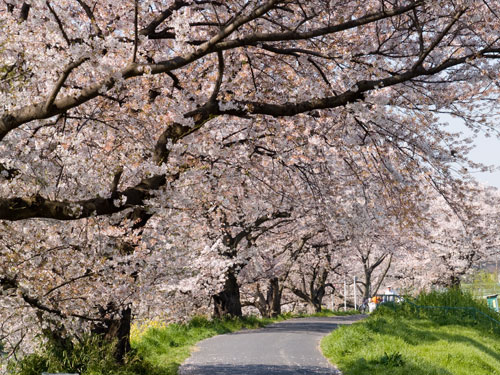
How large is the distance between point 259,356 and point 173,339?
3.33m

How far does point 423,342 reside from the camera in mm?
15109

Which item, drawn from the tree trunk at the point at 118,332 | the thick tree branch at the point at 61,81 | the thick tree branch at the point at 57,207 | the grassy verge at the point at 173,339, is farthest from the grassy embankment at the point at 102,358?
the thick tree branch at the point at 61,81

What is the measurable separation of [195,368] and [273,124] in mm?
5812

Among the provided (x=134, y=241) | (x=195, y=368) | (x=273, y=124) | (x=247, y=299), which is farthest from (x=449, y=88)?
(x=247, y=299)

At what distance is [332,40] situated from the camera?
10055 millimetres

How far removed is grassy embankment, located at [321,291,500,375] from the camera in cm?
1166

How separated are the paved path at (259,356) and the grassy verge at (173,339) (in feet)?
1.14

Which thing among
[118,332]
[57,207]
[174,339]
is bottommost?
[174,339]

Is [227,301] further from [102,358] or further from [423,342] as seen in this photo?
[102,358]

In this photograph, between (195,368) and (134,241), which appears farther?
(195,368)

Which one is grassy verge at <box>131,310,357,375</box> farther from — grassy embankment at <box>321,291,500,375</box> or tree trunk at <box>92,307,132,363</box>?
grassy embankment at <box>321,291,500,375</box>

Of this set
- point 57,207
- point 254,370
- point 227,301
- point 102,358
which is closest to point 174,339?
point 254,370

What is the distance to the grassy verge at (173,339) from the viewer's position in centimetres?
1308

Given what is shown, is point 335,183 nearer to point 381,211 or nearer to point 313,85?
point 381,211
